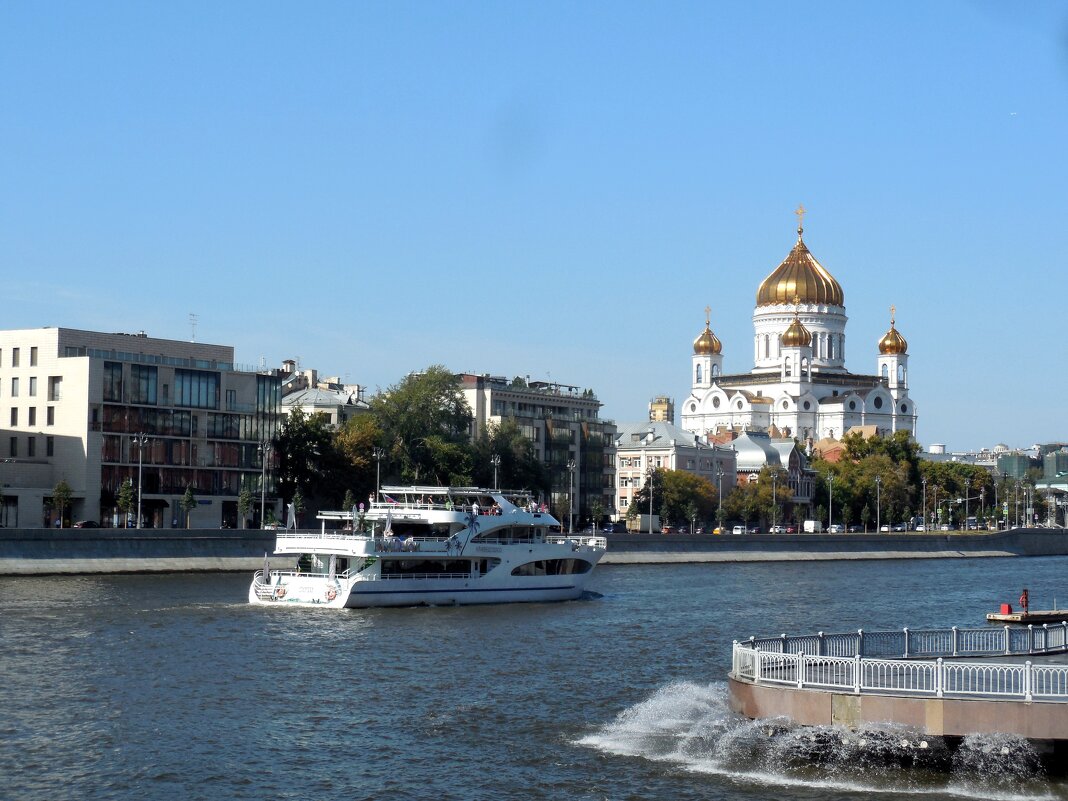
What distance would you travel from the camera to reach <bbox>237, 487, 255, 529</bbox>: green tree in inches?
4321

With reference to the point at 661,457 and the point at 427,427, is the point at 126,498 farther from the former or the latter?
the point at 661,457

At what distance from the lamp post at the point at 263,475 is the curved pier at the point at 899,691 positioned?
247 feet

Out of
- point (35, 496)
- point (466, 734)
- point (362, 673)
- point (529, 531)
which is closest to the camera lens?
point (466, 734)

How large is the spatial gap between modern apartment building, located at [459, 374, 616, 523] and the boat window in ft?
230

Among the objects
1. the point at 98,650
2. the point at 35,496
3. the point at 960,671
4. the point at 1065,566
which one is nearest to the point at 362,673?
the point at 98,650

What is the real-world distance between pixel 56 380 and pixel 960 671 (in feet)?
270

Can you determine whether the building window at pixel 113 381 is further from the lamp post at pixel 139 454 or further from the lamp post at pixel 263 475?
the lamp post at pixel 263 475

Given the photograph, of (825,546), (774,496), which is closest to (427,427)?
(825,546)

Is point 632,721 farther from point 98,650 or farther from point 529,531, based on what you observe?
point 529,531

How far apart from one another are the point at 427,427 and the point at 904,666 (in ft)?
339

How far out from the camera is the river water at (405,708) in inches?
1278

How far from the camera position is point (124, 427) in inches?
4146

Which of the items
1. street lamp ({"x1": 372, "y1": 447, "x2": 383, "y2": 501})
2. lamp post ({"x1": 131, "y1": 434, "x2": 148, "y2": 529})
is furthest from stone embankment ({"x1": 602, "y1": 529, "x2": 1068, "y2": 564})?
lamp post ({"x1": 131, "y1": 434, "x2": 148, "y2": 529})

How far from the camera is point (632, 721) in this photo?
129ft
